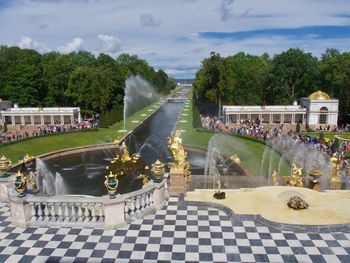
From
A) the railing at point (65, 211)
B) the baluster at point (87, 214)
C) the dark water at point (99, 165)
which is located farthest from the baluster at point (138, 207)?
the dark water at point (99, 165)

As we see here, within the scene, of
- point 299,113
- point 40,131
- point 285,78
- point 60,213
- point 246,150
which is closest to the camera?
point 60,213

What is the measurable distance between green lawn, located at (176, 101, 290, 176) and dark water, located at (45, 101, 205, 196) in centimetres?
388

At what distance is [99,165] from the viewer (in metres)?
40.7

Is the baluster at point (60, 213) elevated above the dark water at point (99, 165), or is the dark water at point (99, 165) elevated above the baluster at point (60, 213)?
the baluster at point (60, 213)

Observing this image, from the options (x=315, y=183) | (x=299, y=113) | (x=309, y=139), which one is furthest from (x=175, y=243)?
(x=299, y=113)

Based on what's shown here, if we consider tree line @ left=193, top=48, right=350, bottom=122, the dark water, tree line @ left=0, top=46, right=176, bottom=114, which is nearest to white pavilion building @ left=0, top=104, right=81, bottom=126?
tree line @ left=0, top=46, right=176, bottom=114

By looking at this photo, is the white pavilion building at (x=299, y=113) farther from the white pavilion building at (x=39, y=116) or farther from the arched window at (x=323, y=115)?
the white pavilion building at (x=39, y=116)

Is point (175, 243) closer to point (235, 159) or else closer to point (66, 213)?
point (66, 213)

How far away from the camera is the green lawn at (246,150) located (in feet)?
123

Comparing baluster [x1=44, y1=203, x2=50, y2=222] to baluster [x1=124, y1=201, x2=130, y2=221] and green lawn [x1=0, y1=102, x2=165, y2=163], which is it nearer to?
baluster [x1=124, y1=201, x2=130, y2=221]

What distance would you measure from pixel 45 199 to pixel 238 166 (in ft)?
84.7

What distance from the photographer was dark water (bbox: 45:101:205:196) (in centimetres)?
3181

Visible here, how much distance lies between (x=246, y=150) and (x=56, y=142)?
27080 millimetres

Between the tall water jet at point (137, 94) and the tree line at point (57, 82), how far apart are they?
296 cm
